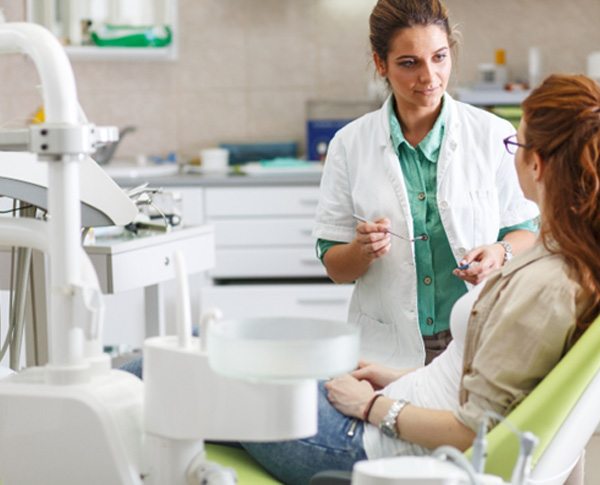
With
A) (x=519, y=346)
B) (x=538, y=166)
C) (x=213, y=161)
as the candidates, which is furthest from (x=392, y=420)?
(x=213, y=161)

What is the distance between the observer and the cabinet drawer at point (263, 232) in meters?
4.34

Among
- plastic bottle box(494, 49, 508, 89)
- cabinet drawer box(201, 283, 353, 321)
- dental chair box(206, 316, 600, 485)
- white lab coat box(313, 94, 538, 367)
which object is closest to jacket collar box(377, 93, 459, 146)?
white lab coat box(313, 94, 538, 367)

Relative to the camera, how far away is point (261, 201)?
4332 mm

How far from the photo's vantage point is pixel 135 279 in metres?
2.65

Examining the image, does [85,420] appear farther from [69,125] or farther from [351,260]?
[351,260]

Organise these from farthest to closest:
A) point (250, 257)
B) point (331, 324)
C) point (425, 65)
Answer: point (250, 257) → point (425, 65) → point (331, 324)

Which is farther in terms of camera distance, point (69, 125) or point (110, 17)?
point (110, 17)

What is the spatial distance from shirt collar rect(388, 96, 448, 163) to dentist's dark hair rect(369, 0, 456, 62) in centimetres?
15

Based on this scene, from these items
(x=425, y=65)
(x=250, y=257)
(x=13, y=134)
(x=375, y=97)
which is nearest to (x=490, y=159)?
(x=425, y=65)

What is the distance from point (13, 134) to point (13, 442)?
1.43 feet

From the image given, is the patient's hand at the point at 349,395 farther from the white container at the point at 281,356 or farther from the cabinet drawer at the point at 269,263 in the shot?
the cabinet drawer at the point at 269,263

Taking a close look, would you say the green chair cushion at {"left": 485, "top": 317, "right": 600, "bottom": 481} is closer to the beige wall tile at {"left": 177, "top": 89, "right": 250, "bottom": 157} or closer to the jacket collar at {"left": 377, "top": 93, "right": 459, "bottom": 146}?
the jacket collar at {"left": 377, "top": 93, "right": 459, "bottom": 146}

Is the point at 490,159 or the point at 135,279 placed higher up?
the point at 490,159

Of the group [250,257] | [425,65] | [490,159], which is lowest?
[250,257]
